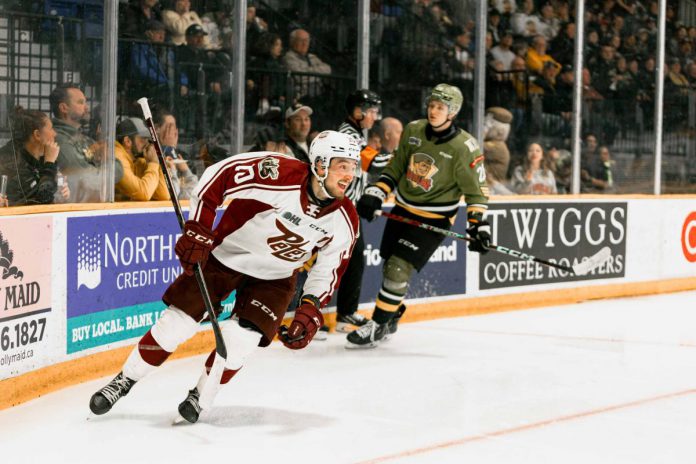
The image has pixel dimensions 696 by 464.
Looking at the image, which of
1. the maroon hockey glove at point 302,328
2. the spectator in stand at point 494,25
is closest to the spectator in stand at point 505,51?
the spectator in stand at point 494,25

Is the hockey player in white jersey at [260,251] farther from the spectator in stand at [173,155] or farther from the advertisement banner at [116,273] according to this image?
the spectator in stand at [173,155]

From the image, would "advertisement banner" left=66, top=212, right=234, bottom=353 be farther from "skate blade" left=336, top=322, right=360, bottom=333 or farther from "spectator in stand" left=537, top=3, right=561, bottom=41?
"spectator in stand" left=537, top=3, right=561, bottom=41

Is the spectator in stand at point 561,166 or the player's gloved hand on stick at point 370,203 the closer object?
the player's gloved hand on stick at point 370,203

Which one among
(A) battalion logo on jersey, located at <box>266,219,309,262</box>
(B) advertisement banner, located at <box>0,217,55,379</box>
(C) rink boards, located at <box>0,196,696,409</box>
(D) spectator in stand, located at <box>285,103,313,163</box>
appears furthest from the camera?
(D) spectator in stand, located at <box>285,103,313,163</box>

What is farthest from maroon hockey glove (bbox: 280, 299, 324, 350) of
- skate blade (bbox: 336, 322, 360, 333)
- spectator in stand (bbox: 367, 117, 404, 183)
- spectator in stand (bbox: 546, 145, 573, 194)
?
spectator in stand (bbox: 546, 145, 573, 194)

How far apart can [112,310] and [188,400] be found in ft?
3.96

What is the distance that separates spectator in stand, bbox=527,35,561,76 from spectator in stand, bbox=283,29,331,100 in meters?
1.99

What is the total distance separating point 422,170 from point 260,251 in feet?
6.60

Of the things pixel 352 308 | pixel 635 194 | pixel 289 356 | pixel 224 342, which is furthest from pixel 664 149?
pixel 224 342

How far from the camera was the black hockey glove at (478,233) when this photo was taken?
557 centimetres

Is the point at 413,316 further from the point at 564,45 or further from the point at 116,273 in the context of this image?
the point at 564,45

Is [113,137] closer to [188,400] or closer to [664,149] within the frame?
[188,400]

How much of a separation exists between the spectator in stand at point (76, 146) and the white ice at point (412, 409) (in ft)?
2.85

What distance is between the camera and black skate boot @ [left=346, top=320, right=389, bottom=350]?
5594mm
